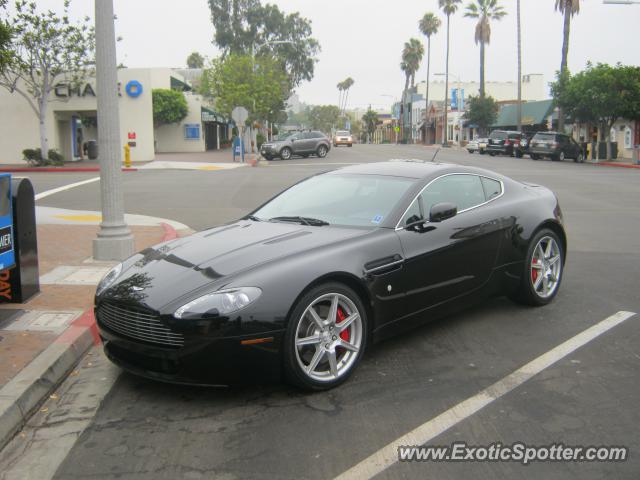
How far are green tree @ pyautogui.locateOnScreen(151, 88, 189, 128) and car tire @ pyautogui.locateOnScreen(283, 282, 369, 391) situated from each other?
41.4 meters

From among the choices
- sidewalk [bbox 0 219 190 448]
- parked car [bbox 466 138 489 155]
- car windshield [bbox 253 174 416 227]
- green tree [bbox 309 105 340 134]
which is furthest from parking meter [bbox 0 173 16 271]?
green tree [bbox 309 105 340 134]

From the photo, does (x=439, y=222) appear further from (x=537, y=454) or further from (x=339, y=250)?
(x=537, y=454)

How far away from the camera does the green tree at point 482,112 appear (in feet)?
209

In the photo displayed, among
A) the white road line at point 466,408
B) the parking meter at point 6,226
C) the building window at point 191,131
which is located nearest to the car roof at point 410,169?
the white road line at point 466,408

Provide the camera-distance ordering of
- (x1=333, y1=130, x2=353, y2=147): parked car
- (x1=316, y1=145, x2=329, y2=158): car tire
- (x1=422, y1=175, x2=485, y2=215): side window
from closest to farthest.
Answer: (x1=422, y1=175, x2=485, y2=215): side window
(x1=316, y1=145, x2=329, y2=158): car tire
(x1=333, y1=130, x2=353, y2=147): parked car

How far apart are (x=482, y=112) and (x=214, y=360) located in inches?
2491

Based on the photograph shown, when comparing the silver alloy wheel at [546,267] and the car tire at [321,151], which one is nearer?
the silver alloy wheel at [546,267]

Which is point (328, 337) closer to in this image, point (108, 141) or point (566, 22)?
point (108, 141)

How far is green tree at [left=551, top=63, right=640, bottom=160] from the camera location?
1363 inches

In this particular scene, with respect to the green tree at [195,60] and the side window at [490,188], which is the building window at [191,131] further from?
the green tree at [195,60]

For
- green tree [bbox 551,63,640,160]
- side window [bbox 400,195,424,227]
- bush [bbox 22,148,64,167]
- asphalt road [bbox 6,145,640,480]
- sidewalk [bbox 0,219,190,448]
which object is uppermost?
green tree [bbox 551,63,640,160]

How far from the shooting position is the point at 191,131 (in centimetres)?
4869

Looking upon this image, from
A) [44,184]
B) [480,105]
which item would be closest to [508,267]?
[44,184]

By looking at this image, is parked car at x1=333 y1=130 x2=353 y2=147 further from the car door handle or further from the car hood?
the car door handle
